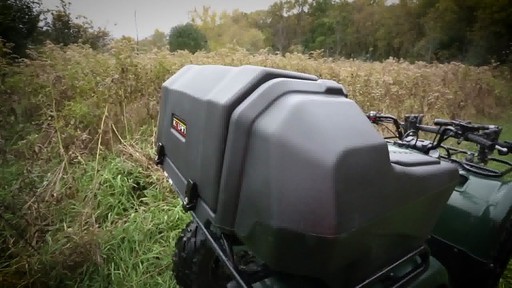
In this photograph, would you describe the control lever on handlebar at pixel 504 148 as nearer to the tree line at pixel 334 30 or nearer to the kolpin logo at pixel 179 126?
the kolpin logo at pixel 179 126

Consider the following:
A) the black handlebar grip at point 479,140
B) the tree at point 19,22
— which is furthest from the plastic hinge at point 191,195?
the tree at point 19,22

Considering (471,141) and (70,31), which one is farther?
(70,31)

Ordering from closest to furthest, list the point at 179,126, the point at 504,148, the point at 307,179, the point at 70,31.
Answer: the point at 307,179 → the point at 179,126 → the point at 504,148 → the point at 70,31

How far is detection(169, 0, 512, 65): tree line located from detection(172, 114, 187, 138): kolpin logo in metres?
5.31

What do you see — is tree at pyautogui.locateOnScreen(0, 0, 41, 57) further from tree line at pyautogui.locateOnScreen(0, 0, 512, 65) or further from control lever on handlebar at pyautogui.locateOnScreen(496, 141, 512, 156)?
control lever on handlebar at pyautogui.locateOnScreen(496, 141, 512, 156)

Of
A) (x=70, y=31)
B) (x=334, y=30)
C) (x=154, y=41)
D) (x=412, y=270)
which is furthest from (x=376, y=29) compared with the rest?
(x=412, y=270)

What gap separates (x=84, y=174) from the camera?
9.14 ft

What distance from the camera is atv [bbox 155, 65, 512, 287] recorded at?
69 centimetres

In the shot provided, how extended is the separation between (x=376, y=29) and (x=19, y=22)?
16.7m

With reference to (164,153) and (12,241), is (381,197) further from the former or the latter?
(12,241)

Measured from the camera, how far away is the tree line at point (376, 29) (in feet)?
Result: 32.2

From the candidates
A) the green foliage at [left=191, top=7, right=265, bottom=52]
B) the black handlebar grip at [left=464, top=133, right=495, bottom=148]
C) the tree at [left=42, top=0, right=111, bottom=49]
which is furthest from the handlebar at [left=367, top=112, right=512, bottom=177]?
the green foliage at [left=191, top=7, right=265, bottom=52]

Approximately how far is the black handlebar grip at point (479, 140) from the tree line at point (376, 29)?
5.26 metres

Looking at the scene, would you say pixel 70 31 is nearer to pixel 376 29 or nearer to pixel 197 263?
pixel 197 263
